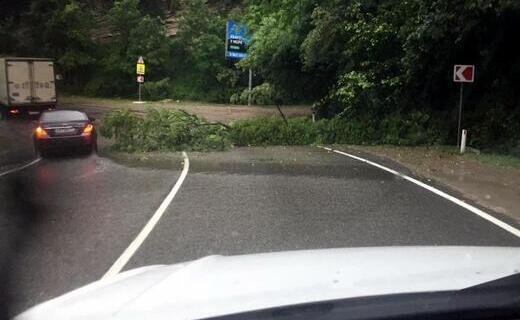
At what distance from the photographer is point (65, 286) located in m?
6.31

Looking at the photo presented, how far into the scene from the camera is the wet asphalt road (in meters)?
7.57

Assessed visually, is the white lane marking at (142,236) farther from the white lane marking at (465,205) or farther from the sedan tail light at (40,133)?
the sedan tail light at (40,133)

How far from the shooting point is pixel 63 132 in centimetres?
2128

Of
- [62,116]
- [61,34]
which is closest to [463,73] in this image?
[62,116]

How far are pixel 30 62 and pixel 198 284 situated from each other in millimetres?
36576

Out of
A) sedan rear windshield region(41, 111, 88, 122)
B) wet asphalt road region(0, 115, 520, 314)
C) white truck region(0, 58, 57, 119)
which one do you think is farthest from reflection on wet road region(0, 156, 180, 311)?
white truck region(0, 58, 57, 119)

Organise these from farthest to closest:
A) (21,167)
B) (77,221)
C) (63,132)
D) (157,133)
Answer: (157,133) → (63,132) → (21,167) → (77,221)

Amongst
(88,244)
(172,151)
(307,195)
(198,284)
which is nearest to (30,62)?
(172,151)

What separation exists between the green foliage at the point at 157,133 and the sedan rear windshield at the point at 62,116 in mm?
1602

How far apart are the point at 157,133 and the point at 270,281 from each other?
20540 millimetres

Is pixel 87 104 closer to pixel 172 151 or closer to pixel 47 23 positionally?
pixel 47 23

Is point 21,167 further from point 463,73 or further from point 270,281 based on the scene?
point 270,281

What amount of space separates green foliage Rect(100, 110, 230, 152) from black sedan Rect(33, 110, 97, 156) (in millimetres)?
1556

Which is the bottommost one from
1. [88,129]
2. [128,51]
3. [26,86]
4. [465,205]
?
[88,129]
